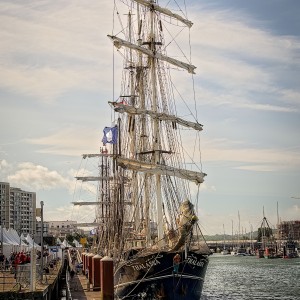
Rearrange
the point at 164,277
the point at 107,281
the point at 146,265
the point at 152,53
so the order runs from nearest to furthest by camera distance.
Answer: the point at 107,281 < the point at 164,277 < the point at 146,265 < the point at 152,53

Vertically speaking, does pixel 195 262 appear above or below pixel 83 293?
above

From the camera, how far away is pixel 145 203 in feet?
165

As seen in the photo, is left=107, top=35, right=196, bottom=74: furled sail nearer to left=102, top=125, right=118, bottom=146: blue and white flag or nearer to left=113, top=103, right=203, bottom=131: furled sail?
left=113, top=103, right=203, bottom=131: furled sail

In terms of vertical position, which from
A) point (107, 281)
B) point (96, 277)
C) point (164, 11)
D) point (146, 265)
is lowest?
point (96, 277)

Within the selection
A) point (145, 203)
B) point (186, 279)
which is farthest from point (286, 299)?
point (186, 279)

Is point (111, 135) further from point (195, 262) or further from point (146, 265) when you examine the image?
point (195, 262)

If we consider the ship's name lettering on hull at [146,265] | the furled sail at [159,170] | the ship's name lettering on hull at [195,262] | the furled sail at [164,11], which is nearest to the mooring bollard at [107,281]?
the ship's name lettering on hull at [146,265]

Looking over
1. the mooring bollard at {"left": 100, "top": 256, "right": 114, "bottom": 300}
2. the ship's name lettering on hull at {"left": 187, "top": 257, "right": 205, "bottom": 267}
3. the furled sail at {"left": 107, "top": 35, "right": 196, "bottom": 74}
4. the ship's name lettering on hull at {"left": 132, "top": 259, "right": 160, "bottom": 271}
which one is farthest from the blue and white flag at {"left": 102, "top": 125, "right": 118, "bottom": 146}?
the mooring bollard at {"left": 100, "top": 256, "right": 114, "bottom": 300}

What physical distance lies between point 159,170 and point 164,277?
28.5ft

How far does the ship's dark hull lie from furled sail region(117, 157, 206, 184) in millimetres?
7009

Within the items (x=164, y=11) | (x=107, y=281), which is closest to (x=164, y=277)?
(x=107, y=281)

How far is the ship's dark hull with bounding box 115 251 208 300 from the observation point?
36.6 metres

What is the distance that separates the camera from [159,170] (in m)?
42.8

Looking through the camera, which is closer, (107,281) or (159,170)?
(107,281)
